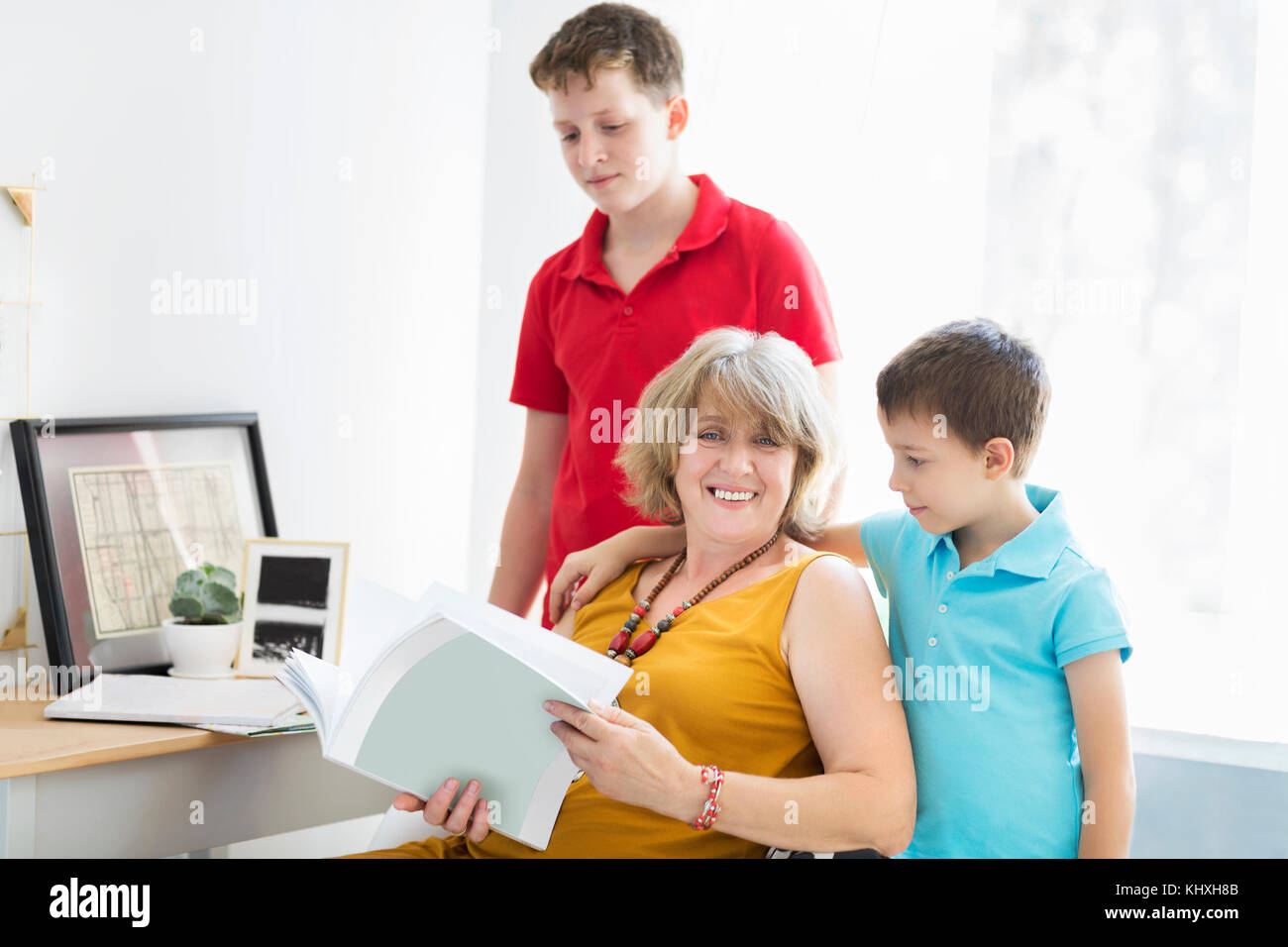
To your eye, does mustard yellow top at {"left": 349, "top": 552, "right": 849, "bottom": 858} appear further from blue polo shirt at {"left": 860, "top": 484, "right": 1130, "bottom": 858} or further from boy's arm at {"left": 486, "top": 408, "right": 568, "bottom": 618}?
boy's arm at {"left": 486, "top": 408, "right": 568, "bottom": 618}

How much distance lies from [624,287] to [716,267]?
0.16 meters

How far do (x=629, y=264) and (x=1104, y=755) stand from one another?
1.06 meters

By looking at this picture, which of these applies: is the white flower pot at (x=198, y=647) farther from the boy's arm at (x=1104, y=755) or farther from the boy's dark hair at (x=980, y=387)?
the boy's arm at (x=1104, y=755)

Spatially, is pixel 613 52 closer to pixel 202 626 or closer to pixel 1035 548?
pixel 1035 548

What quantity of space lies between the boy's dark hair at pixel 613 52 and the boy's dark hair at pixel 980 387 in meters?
0.72

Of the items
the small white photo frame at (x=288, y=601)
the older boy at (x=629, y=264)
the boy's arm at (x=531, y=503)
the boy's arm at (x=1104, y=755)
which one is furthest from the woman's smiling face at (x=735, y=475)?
the small white photo frame at (x=288, y=601)

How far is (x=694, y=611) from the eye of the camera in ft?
4.81

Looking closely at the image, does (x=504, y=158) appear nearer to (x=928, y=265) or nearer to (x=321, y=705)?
(x=928, y=265)

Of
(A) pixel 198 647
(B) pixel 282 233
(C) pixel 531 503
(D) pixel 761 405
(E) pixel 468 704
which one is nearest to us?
(E) pixel 468 704

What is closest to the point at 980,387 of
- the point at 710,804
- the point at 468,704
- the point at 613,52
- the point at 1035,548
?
the point at 1035,548

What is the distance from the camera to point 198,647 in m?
1.84

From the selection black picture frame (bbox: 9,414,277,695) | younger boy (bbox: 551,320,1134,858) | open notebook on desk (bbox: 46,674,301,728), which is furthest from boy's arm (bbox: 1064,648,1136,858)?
black picture frame (bbox: 9,414,277,695)

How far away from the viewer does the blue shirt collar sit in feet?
4.16
